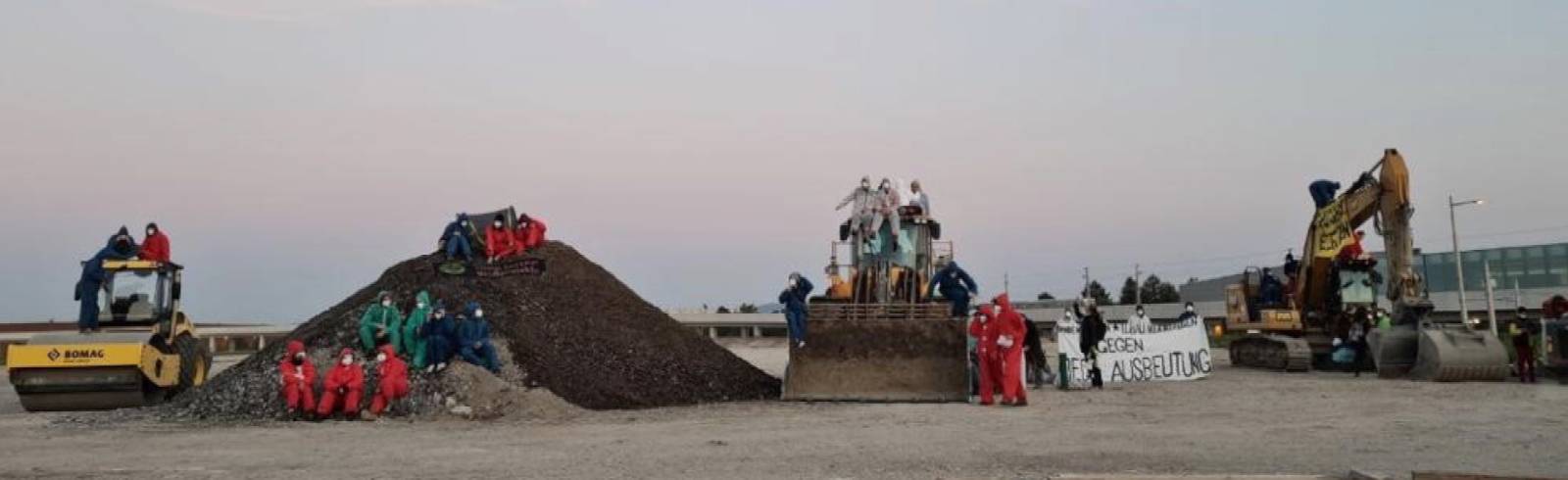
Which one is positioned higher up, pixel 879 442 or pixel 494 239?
pixel 494 239

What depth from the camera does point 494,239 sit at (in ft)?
64.8

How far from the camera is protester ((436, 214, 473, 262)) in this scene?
63.9 ft

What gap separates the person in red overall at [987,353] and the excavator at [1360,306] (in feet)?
28.0

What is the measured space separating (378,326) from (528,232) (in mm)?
4570

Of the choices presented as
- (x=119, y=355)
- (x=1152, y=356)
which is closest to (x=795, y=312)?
(x=1152, y=356)

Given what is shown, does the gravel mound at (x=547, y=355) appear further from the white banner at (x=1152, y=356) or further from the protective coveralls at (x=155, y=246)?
the white banner at (x=1152, y=356)

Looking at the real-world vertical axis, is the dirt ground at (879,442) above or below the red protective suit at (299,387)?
below

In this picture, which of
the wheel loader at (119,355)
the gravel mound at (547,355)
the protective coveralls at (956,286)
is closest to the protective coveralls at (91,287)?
the wheel loader at (119,355)

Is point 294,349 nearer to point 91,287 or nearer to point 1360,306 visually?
point 91,287

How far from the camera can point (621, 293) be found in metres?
20.9

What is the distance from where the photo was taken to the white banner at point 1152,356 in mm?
20855

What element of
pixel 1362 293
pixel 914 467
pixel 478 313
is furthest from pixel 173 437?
pixel 1362 293

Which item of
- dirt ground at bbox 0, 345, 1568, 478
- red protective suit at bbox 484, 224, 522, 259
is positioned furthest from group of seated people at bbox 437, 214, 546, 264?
dirt ground at bbox 0, 345, 1568, 478

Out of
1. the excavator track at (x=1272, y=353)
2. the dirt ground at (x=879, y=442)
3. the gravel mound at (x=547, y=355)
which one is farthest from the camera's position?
the excavator track at (x=1272, y=353)
